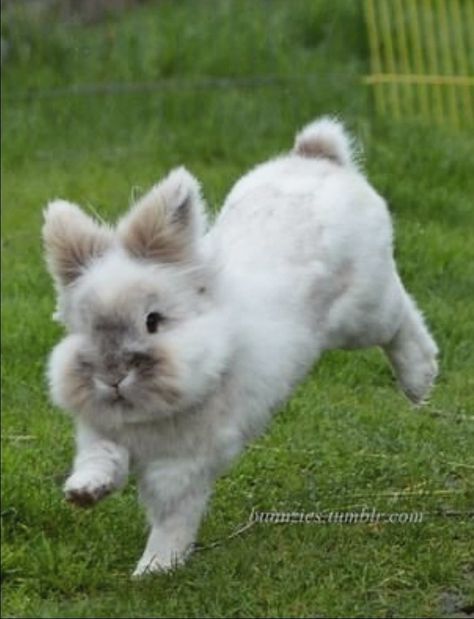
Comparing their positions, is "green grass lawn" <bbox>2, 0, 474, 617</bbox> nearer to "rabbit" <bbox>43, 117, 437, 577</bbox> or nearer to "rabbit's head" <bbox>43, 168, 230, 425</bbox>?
"rabbit" <bbox>43, 117, 437, 577</bbox>

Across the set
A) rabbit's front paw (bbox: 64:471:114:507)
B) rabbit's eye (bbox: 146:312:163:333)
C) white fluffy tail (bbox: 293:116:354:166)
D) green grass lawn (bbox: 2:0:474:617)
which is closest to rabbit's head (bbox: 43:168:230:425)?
rabbit's eye (bbox: 146:312:163:333)

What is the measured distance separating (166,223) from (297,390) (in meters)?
2.21

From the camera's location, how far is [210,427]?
514 centimetres

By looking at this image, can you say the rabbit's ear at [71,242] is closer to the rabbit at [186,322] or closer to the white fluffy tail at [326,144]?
the rabbit at [186,322]

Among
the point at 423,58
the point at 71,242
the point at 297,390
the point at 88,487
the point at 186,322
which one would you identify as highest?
the point at 71,242

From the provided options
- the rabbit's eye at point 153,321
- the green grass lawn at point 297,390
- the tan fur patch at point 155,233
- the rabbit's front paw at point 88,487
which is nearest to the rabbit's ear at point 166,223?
the tan fur patch at point 155,233

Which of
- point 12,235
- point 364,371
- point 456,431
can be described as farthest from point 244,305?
point 12,235

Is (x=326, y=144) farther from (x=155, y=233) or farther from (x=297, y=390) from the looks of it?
(x=297, y=390)

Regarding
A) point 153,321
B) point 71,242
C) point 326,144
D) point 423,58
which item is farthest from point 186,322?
point 423,58

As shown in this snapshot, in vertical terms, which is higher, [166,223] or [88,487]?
[166,223]

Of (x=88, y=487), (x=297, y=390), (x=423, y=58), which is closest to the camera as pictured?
(x=88, y=487)

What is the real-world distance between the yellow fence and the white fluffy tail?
4.99 m

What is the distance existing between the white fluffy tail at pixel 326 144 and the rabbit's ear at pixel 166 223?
87 cm

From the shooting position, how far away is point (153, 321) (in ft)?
16.2
